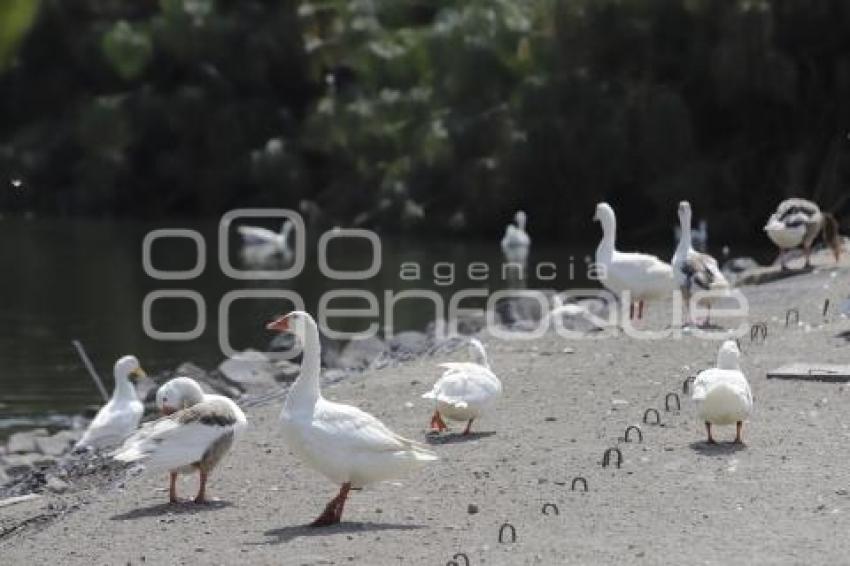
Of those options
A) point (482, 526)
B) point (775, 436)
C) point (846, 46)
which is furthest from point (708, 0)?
point (482, 526)

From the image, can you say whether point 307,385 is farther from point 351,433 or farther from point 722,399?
point 722,399

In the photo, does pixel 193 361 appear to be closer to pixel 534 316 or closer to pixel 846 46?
pixel 534 316

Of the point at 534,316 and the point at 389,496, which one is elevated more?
the point at 534,316

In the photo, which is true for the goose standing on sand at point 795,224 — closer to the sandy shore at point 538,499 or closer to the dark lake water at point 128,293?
the sandy shore at point 538,499

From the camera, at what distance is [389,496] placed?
11.1 m

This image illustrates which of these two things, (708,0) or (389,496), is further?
(708,0)

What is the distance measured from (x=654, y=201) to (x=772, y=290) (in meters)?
18.8

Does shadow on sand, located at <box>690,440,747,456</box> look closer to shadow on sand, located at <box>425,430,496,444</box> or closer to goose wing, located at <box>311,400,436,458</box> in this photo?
shadow on sand, located at <box>425,430,496,444</box>

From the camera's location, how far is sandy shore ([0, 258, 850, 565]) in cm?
952

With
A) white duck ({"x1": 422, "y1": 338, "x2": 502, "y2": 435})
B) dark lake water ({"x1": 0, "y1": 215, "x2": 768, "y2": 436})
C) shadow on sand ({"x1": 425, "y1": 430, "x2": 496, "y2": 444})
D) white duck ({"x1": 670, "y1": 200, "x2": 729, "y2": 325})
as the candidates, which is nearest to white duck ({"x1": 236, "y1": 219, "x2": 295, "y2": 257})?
dark lake water ({"x1": 0, "y1": 215, "x2": 768, "y2": 436})

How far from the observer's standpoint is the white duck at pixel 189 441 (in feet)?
36.6

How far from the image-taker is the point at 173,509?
37.3ft

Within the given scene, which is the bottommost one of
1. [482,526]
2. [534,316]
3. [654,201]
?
[482,526]

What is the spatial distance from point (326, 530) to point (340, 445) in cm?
51
